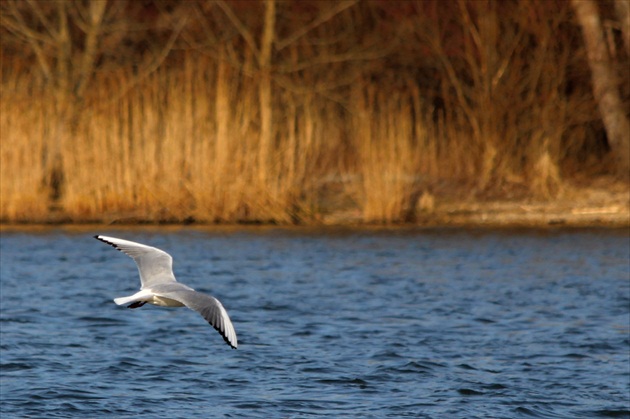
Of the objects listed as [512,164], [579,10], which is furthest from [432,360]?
[579,10]

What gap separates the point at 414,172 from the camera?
16750 millimetres

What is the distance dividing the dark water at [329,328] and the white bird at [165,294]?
32.0 inches

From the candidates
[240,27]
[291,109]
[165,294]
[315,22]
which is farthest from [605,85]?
[165,294]

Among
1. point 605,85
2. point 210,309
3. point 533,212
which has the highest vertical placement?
point 605,85

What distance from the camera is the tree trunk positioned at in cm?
1884

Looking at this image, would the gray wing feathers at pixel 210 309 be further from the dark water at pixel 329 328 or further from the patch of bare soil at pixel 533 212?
the patch of bare soil at pixel 533 212

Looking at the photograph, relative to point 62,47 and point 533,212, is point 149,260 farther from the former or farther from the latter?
point 62,47

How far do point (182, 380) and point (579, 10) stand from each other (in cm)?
1214

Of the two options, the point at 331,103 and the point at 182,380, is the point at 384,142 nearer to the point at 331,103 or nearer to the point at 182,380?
the point at 331,103

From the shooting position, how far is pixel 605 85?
19047mm

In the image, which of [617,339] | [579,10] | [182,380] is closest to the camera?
[182,380]

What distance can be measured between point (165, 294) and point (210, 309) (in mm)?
327

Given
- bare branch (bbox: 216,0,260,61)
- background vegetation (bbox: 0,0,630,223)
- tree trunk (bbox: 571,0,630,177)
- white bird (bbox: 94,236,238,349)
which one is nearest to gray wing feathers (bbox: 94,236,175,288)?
white bird (bbox: 94,236,238,349)

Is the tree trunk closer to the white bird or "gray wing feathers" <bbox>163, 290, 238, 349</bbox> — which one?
the white bird
